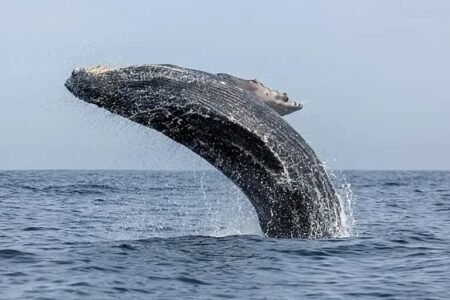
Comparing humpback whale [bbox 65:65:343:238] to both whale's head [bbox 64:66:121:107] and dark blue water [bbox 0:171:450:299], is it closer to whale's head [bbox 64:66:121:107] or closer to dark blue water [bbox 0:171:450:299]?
whale's head [bbox 64:66:121:107]

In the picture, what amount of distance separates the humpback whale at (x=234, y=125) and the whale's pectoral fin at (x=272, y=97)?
0.05 ft

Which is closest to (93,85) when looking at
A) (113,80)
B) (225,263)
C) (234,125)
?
(113,80)

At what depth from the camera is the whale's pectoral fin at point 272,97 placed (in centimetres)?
1215

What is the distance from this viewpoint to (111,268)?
1086 centimetres

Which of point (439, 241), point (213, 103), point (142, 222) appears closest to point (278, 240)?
point (213, 103)

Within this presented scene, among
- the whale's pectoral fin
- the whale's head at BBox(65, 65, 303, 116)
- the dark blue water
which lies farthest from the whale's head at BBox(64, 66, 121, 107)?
the dark blue water

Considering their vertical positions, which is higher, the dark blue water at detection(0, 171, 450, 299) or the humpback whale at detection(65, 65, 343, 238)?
the humpback whale at detection(65, 65, 343, 238)

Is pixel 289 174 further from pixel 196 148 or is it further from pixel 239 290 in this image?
pixel 239 290

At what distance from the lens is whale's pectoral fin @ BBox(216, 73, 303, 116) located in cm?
1215

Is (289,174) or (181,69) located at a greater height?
(181,69)

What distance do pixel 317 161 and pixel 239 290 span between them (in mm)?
3417

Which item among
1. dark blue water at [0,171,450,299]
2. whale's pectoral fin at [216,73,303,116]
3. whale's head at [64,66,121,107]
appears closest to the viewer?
dark blue water at [0,171,450,299]

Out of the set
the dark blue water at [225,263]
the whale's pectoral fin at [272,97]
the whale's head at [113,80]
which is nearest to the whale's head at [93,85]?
the whale's head at [113,80]

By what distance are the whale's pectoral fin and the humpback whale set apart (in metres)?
0.01
